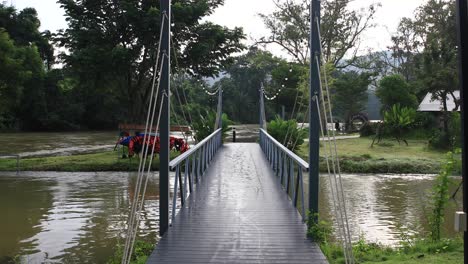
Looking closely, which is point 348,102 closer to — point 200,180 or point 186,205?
point 200,180

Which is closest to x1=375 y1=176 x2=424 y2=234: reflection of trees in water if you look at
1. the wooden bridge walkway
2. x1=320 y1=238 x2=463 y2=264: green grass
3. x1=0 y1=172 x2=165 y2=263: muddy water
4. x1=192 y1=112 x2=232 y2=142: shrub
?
x1=320 y1=238 x2=463 y2=264: green grass

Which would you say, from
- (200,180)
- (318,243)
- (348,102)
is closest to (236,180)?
(200,180)

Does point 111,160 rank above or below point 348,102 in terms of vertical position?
below

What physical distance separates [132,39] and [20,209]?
9852mm

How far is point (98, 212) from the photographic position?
330 inches

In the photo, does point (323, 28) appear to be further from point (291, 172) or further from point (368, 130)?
point (291, 172)

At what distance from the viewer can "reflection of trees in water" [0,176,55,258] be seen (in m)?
6.34

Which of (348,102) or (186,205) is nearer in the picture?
(186,205)

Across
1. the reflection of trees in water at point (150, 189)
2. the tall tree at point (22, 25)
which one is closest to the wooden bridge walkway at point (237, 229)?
the reflection of trees in water at point (150, 189)

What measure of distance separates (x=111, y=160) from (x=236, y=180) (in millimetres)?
7390

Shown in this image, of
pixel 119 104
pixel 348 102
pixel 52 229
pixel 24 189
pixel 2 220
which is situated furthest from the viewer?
pixel 119 104

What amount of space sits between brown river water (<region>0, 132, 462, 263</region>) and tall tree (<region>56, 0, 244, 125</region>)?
4.89 metres

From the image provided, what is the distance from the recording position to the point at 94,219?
25.6 ft

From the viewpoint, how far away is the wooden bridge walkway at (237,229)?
4.32 meters
